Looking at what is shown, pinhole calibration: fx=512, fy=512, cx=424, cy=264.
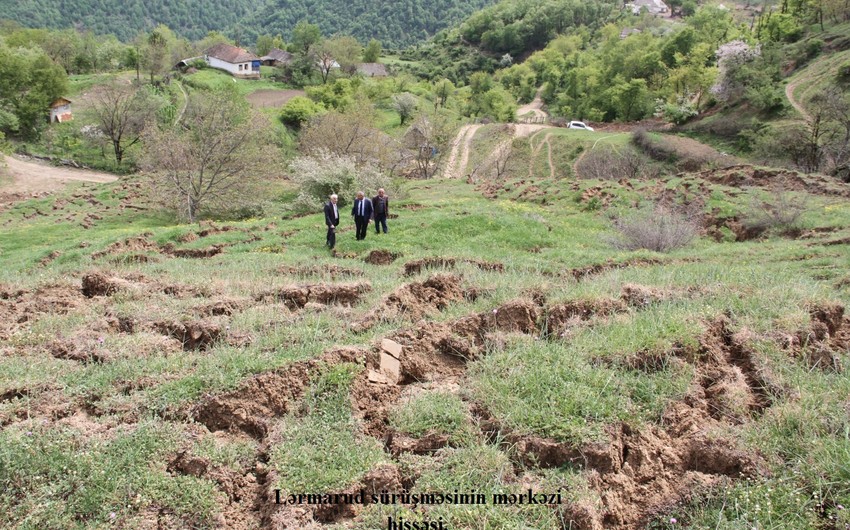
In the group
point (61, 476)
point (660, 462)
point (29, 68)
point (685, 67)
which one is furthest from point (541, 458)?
point (29, 68)

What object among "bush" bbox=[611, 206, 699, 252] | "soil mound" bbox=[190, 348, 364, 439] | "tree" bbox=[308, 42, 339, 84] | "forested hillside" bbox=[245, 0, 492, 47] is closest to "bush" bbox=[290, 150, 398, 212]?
"bush" bbox=[611, 206, 699, 252]

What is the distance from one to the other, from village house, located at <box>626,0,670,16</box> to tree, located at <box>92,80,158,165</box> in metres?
121

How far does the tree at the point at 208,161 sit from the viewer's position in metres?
24.8

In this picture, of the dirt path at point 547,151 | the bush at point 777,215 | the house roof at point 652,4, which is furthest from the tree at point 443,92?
the house roof at point 652,4

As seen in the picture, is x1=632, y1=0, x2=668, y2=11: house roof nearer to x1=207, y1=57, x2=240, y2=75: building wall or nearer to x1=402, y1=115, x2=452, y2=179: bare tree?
x1=207, y1=57, x2=240, y2=75: building wall

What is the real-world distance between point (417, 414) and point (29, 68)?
210ft

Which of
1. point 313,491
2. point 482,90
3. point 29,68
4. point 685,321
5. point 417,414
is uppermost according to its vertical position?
point 482,90

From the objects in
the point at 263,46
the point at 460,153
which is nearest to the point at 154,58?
the point at 263,46

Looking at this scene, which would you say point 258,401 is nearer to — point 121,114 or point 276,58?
point 121,114

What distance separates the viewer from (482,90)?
8538 centimetres

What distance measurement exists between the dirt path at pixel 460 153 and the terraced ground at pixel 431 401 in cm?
3667

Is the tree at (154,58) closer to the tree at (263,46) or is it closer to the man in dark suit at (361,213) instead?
the tree at (263,46)

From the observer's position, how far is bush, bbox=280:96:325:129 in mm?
58441

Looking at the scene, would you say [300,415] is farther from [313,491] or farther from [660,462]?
[660,462]
